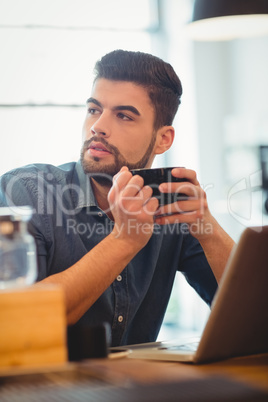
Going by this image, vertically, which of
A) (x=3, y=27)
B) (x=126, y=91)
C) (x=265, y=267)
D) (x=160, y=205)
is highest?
(x=3, y=27)

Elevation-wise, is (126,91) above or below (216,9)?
below

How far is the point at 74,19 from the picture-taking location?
14.8ft

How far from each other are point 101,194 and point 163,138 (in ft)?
1.41

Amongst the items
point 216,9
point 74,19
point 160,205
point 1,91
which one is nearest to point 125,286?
point 160,205

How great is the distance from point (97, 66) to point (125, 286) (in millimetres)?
768

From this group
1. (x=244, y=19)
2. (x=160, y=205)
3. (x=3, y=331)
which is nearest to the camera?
(x=3, y=331)

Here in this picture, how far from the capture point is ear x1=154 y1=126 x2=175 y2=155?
219 cm

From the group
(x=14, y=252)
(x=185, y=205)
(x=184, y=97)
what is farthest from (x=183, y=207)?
(x=184, y=97)

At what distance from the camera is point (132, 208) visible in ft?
4.61

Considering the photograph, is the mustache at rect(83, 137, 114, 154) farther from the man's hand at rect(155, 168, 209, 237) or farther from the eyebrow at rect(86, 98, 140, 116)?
the man's hand at rect(155, 168, 209, 237)

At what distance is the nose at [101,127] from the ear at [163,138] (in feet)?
1.10

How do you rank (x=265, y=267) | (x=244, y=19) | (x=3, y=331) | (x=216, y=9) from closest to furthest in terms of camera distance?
1. (x=3, y=331)
2. (x=265, y=267)
3. (x=216, y=9)
4. (x=244, y=19)

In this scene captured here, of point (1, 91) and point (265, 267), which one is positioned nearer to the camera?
point (265, 267)

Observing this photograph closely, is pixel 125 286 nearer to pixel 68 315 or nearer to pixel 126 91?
pixel 68 315
